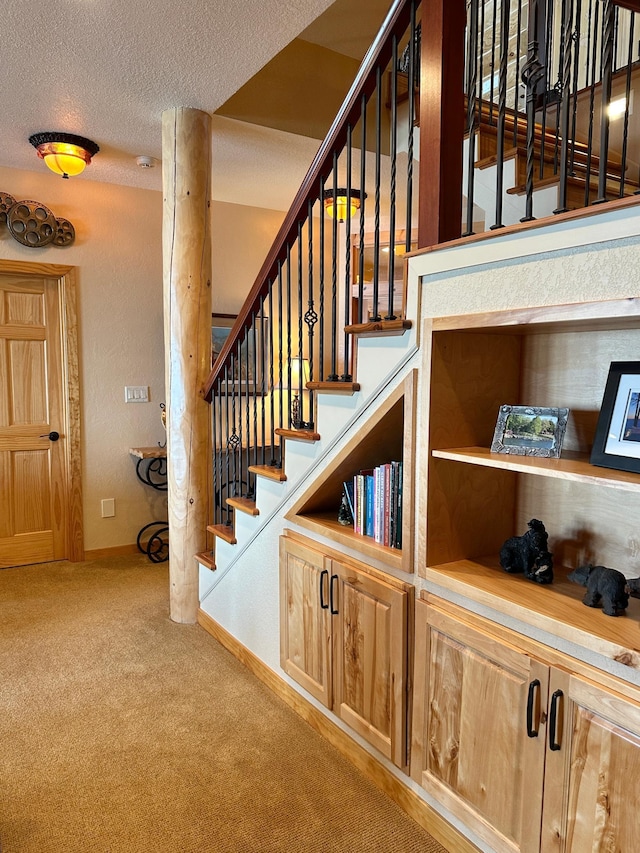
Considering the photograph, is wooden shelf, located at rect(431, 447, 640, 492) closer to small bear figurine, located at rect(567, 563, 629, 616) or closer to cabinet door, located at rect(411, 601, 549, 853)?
small bear figurine, located at rect(567, 563, 629, 616)

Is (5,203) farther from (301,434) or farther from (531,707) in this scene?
(531,707)

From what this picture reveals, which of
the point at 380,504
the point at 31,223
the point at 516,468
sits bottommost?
the point at 380,504

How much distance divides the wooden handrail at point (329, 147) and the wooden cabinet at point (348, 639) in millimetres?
1067

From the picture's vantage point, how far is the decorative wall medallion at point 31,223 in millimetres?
3826

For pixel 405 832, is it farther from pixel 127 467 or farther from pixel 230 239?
pixel 230 239

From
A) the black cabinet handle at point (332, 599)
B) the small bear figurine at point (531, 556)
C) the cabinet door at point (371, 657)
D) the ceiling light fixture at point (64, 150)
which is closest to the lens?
the small bear figurine at point (531, 556)

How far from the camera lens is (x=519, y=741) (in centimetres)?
148

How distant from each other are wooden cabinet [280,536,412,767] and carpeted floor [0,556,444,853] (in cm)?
21

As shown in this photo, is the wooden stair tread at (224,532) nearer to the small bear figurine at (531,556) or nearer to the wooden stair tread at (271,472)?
the wooden stair tread at (271,472)

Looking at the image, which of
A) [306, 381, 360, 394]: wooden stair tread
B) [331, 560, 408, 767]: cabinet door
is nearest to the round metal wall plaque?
[306, 381, 360, 394]: wooden stair tread

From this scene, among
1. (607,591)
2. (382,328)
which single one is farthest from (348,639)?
(382,328)

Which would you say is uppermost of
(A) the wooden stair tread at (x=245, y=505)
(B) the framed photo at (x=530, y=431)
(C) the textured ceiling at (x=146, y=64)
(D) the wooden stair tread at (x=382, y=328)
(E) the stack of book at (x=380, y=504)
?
(C) the textured ceiling at (x=146, y=64)

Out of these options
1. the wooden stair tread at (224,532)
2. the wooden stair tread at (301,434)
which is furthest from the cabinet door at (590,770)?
the wooden stair tread at (224,532)

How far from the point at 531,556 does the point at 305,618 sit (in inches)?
40.4
